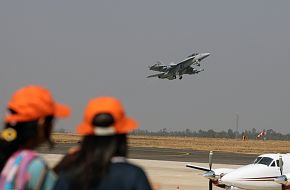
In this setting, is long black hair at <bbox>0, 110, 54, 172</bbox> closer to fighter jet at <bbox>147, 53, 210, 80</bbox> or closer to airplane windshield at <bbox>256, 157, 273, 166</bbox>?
airplane windshield at <bbox>256, 157, 273, 166</bbox>

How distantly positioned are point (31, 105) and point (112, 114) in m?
0.56

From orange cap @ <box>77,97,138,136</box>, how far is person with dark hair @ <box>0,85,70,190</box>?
0.22m

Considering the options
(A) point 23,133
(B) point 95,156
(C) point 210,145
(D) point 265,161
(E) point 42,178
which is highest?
(A) point 23,133

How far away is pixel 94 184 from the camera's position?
400 cm

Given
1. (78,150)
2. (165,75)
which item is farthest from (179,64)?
(78,150)

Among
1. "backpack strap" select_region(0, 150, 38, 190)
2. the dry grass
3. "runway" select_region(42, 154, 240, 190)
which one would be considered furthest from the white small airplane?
the dry grass

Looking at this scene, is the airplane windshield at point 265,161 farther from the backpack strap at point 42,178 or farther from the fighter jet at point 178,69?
the fighter jet at point 178,69

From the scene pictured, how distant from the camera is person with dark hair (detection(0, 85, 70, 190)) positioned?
403 centimetres

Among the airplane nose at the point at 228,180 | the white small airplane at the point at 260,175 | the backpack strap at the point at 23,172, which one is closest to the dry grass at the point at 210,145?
the white small airplane at the point at 260,175

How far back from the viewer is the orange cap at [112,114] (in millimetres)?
4098

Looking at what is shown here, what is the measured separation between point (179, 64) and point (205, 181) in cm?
7086

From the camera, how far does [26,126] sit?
4.19m

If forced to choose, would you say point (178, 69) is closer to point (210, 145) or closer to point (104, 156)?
point (210, 145)

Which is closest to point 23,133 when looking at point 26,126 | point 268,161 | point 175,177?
point 26,126
